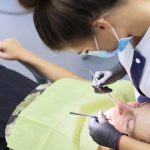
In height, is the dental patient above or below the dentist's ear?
below

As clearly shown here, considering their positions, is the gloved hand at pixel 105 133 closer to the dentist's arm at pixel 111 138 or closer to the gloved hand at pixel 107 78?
the dentist's arm at pixel 111 138

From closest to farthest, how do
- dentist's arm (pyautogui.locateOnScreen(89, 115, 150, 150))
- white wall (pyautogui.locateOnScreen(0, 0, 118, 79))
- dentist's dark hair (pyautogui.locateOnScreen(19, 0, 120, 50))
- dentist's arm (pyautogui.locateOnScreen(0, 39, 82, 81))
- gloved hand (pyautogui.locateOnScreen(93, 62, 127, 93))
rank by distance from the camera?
dentist's dark hair (pyautogui.locateOnScreen(19, 0, 120, 50))
dentist's arm (pyautogui.locateOnScreen(89, 115, 150, 150))
gloved hand (pyautogui.locateOnScreen(93, 62, 127, 93))
dentist's arm (pyautogui.locateOnScreen(0, 39, 82, 81))
white wall (pyautogui.locateOnScreen(0, 0, 118, 79))

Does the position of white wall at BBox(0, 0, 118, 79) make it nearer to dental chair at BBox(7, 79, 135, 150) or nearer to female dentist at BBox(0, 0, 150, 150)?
dental chair at BBox(7, 79, 135, 150)

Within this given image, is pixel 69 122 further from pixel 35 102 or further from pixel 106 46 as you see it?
pixel 106 46

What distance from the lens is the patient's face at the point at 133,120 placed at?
41.2 inches

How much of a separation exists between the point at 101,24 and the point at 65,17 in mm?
91

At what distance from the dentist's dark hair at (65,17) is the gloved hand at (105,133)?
277 mm

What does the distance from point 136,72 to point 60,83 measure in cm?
52

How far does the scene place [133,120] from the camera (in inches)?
42.5

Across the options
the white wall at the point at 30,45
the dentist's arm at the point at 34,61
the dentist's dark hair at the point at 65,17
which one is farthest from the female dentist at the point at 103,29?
the white wall at the point at 30,45

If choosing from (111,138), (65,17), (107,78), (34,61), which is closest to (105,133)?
(111,138)

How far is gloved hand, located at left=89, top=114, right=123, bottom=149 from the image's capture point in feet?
3.47

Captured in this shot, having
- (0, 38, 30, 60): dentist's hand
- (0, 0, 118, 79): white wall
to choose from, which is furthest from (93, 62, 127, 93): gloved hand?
(0, 0, 118, 79): white wall

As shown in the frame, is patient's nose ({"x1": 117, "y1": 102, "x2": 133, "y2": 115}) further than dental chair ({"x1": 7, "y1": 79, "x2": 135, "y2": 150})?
No
